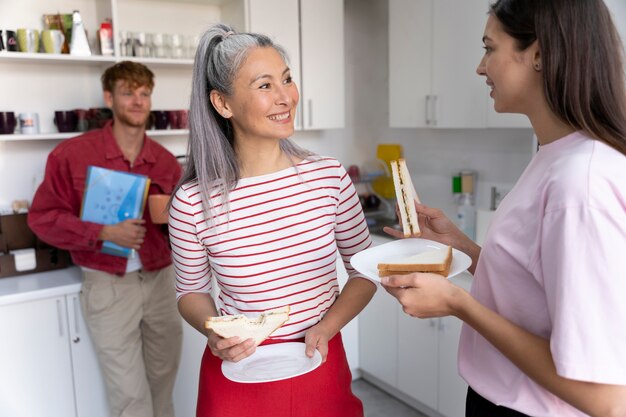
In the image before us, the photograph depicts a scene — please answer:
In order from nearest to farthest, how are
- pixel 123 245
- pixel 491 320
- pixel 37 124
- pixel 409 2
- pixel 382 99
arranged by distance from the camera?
pixel 491 320
pixel 123 245
pixel 37 124
pixel 409 2
pixel 382 99

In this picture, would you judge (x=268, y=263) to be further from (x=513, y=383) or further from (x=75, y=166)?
Result: (x=75, y=166)

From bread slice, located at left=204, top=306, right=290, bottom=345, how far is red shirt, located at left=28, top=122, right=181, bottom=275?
125 centimetres

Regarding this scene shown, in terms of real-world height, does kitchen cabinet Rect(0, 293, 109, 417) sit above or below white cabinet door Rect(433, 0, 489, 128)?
below

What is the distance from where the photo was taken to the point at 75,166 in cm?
236

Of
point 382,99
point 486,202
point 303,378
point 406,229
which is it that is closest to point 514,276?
point 406,229

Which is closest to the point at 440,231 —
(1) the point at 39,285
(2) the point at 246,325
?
(2) the point at 246,325

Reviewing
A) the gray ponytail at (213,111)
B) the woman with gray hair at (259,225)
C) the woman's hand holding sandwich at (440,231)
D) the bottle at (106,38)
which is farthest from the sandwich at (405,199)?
the bottle at (106,38)

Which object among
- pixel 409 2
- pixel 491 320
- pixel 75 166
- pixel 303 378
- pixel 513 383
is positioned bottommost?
pixel 303 378

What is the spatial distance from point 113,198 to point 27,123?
0.69m

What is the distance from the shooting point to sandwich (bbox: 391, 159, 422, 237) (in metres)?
1.34

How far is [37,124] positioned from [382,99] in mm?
2132

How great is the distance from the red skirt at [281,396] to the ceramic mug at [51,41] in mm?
1943

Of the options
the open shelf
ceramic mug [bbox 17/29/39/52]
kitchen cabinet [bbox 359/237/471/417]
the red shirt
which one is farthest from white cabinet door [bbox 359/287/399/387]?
ceramic mug [bbox 17/29/39/52]

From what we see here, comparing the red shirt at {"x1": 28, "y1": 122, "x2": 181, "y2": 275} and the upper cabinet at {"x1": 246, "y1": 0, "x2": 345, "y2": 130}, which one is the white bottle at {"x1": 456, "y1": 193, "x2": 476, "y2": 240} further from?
the red shirt at {"x1": 28, "y1": 122, "x2": 181, "y2": 275}
